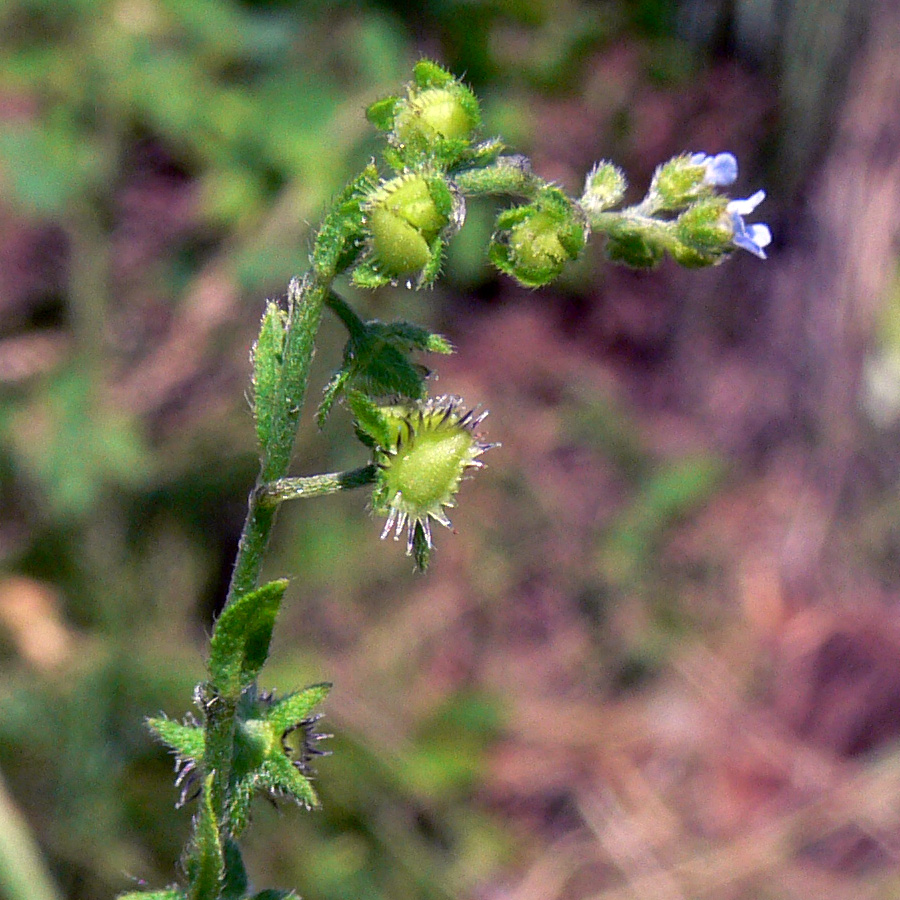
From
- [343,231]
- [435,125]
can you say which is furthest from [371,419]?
[435,125]

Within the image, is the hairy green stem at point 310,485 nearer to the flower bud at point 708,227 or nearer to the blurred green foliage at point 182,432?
the flower bud at point 708,227

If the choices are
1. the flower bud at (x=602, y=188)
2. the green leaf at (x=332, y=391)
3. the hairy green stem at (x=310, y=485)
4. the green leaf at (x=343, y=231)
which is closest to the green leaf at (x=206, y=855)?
the hairy green stem at (x=310, y=485)

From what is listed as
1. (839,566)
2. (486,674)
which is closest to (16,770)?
(486,674)

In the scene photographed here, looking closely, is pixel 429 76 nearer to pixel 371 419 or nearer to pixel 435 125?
pixel 435 125

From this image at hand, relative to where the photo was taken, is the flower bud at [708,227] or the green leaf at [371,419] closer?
the green leaf at [371,419]

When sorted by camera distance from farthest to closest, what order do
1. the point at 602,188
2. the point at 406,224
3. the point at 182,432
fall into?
1. the point at 182,432
2. the point at 602,188
3. the point at 406,224

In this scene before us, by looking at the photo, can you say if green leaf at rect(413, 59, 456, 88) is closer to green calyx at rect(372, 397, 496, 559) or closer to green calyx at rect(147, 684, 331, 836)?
green calyx at rect(372, 397, 496, 559)
